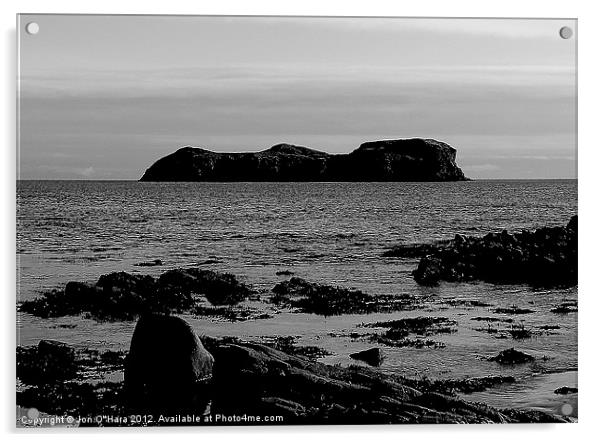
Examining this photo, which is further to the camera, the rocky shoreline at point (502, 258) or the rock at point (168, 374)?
the rocky shoreline at point (502, 258)

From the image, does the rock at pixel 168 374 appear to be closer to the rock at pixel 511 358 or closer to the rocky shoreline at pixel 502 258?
the rocky shoreline at pixel 502 258

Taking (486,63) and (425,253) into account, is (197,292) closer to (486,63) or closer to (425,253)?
(425,253)

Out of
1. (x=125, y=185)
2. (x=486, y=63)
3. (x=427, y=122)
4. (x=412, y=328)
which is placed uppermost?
(x=486, y=63)

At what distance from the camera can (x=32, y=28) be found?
3270 millimetres

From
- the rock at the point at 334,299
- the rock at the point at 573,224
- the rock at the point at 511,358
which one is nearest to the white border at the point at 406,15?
the rock at the point at 573,224

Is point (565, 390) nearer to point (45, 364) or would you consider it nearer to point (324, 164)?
point (324, 164)

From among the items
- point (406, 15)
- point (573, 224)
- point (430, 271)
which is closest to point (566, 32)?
point (406, 15)

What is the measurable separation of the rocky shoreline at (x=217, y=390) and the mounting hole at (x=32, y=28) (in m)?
1.06

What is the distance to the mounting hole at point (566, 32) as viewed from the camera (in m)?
3.36

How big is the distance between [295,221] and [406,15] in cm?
82

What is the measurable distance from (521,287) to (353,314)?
0.61m

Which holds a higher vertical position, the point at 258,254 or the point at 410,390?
the point at 258,254

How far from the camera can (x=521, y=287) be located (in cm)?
340

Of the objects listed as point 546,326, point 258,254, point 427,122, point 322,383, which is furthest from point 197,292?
point 546,326
